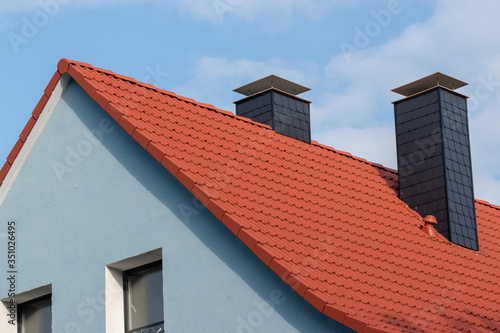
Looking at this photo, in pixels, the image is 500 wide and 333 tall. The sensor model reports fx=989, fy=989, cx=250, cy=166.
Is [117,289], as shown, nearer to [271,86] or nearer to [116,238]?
[116,238]

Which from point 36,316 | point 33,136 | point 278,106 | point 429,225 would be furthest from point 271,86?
point 36,316

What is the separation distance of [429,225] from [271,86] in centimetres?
395

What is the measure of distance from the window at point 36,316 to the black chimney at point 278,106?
4.87 meters

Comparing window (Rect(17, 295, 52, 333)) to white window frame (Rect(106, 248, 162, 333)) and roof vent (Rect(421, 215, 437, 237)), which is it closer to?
white window frame (Rect(106, 248, 162, 333))

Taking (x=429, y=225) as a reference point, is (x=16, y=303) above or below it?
below

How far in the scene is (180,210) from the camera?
12312 millimetres

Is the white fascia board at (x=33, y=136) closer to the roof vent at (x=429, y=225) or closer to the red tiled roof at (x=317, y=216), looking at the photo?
the red tiled roof at (x=317, y=216)

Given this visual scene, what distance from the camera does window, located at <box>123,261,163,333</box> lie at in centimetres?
1283

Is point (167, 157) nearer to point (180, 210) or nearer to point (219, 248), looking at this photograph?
point (180, 210)

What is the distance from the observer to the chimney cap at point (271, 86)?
57.0 feet

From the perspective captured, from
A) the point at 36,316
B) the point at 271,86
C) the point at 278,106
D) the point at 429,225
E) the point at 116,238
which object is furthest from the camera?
the point at 271,86

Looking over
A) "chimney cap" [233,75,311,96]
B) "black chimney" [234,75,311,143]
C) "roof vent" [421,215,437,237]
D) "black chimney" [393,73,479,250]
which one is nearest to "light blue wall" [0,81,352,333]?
"black chimney" [234,75,311,143]

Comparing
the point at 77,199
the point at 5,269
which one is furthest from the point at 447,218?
the point at 5,269

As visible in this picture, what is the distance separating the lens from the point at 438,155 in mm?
16391
